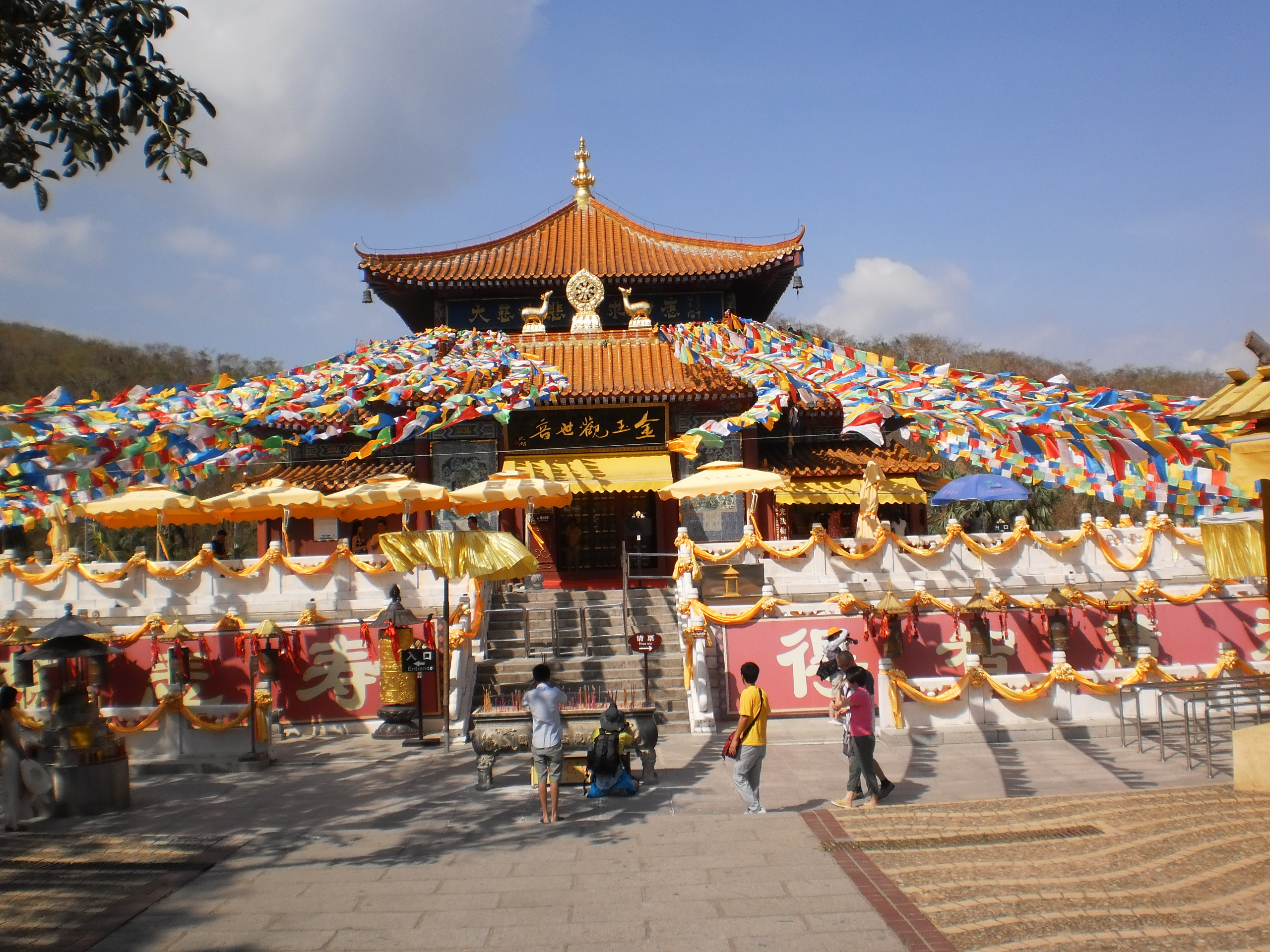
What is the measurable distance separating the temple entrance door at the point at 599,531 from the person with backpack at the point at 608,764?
1137 centimetres

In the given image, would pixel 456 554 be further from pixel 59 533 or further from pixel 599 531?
pixel 599 531

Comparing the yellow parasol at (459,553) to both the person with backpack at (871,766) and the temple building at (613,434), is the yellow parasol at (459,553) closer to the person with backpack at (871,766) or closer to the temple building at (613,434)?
the person with backpack at (871,766)

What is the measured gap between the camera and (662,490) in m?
19.8

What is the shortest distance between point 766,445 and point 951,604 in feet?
27.8

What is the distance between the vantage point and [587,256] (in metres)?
26.5

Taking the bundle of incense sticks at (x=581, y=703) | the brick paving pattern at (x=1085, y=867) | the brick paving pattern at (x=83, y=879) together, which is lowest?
the brick paving pattern at (x=1085, y=867)

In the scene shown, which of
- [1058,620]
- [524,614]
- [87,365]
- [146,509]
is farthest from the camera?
[87,365]

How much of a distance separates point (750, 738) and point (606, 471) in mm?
12259

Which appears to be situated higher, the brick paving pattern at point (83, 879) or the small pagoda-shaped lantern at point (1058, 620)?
the small pagoda-shaped lantern at point (1058, 620)

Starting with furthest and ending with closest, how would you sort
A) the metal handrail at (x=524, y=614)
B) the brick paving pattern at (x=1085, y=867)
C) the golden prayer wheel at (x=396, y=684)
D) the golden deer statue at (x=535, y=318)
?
the golden deer statue at (x=535, y=318)
the metal handrail at (x=524, y=614)
the golden prayer wheel at (x=396, y=684)
the brick paving pattern at (x=1085, y=867)

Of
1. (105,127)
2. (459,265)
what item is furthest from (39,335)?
(105,127)

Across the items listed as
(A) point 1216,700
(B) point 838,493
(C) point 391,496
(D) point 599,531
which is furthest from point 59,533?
(A) point 1216,700

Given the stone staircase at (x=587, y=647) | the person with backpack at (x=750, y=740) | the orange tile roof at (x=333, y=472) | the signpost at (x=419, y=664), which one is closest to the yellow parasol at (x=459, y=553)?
the signpost at (x=419, y=664)

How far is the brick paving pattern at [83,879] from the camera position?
22.5 ft
